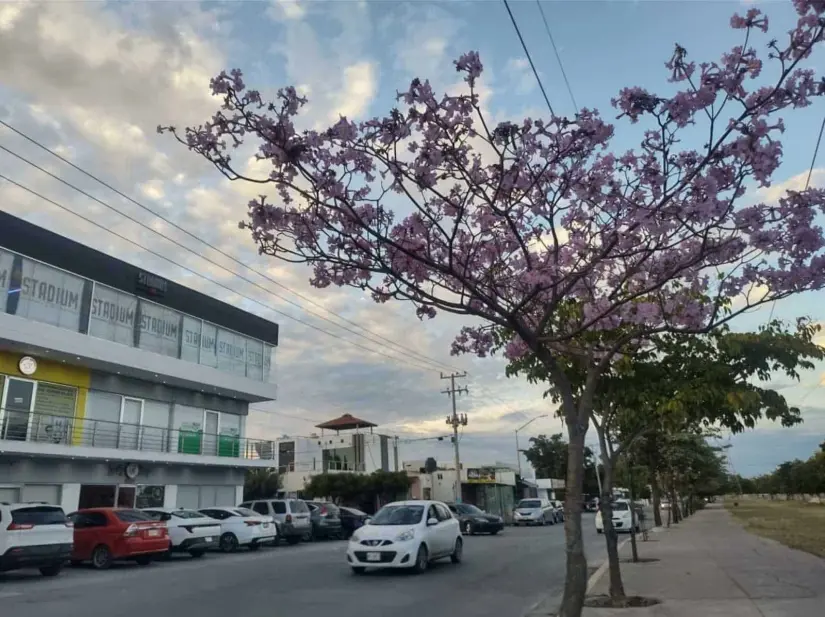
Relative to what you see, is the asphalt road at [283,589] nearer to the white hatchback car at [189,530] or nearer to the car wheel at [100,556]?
the car wheel at [100,556]

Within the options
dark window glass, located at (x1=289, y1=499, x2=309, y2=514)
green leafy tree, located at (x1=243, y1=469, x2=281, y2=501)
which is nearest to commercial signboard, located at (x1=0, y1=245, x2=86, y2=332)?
dark window glass, located at (x1=289, y1=499, x2=309, y2=514)

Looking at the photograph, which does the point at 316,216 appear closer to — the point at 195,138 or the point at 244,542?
the point at 195,138

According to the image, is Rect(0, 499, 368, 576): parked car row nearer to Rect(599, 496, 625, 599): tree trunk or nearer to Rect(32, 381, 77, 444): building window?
Rect(32, 381, 77, 444): building window

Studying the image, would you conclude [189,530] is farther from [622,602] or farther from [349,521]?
[622,602]

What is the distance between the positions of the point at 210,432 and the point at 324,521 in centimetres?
650

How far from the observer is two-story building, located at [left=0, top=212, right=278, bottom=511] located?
896 inches

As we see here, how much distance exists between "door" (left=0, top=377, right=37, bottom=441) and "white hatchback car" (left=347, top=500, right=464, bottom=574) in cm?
1266

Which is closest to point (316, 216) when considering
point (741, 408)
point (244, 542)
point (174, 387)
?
point (741, 408)

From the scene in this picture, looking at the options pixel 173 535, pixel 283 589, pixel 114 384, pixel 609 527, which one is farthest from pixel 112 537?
pixel 609 527

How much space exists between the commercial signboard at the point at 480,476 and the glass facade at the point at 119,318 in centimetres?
2717

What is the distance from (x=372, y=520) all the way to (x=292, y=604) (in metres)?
5.29

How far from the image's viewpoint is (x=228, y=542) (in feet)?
76.7

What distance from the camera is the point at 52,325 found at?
2355cm

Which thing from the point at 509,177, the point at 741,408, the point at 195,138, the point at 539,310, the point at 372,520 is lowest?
the point at 372,520
